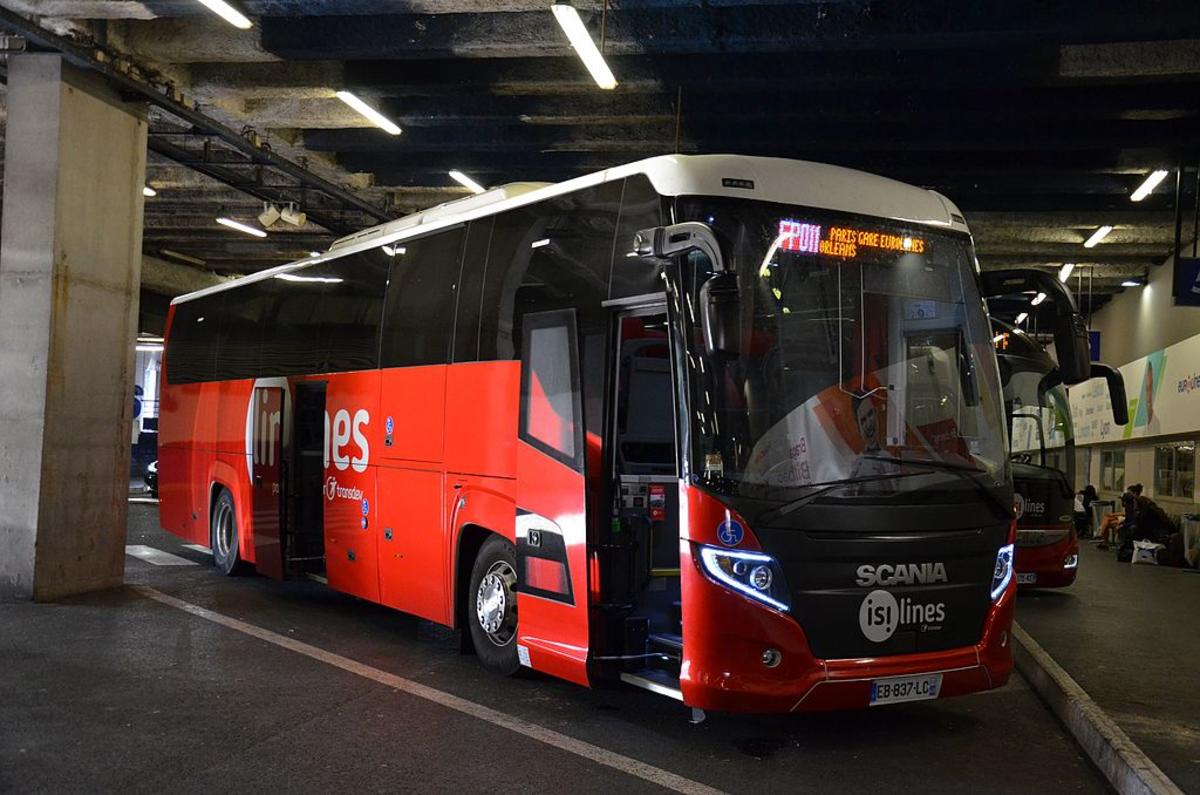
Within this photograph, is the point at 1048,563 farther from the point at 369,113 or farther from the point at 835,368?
the point at 369,113

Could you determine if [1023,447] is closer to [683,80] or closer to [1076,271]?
[683,80]

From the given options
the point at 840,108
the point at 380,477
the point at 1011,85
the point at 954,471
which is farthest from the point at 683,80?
the point at 954,471

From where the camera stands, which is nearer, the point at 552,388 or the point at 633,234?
the point at 633,234

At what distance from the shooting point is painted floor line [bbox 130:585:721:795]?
6.21 m

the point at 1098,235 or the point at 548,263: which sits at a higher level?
the point at 1098,235

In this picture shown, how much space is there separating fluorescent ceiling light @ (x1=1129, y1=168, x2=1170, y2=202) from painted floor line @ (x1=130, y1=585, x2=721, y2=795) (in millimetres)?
11574

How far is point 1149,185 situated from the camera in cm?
1518

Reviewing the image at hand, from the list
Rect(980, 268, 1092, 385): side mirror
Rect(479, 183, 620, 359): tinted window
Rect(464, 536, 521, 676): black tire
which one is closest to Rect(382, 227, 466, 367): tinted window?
Rect(479, 183, 620, 359): tinted window

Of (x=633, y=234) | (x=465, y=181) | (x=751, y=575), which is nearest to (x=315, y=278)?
(x=465, y=181)

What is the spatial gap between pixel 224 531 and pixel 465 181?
A: 19.8ft

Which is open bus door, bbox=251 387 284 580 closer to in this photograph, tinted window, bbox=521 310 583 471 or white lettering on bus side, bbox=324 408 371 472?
white lettering on bus side, bbox=324 408 371 472

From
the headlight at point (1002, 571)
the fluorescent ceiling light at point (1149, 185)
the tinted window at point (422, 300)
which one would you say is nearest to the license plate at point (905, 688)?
the headlight at point (1002, 571)

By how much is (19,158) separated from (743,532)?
8905 mm

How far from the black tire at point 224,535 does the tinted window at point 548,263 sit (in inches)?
256
